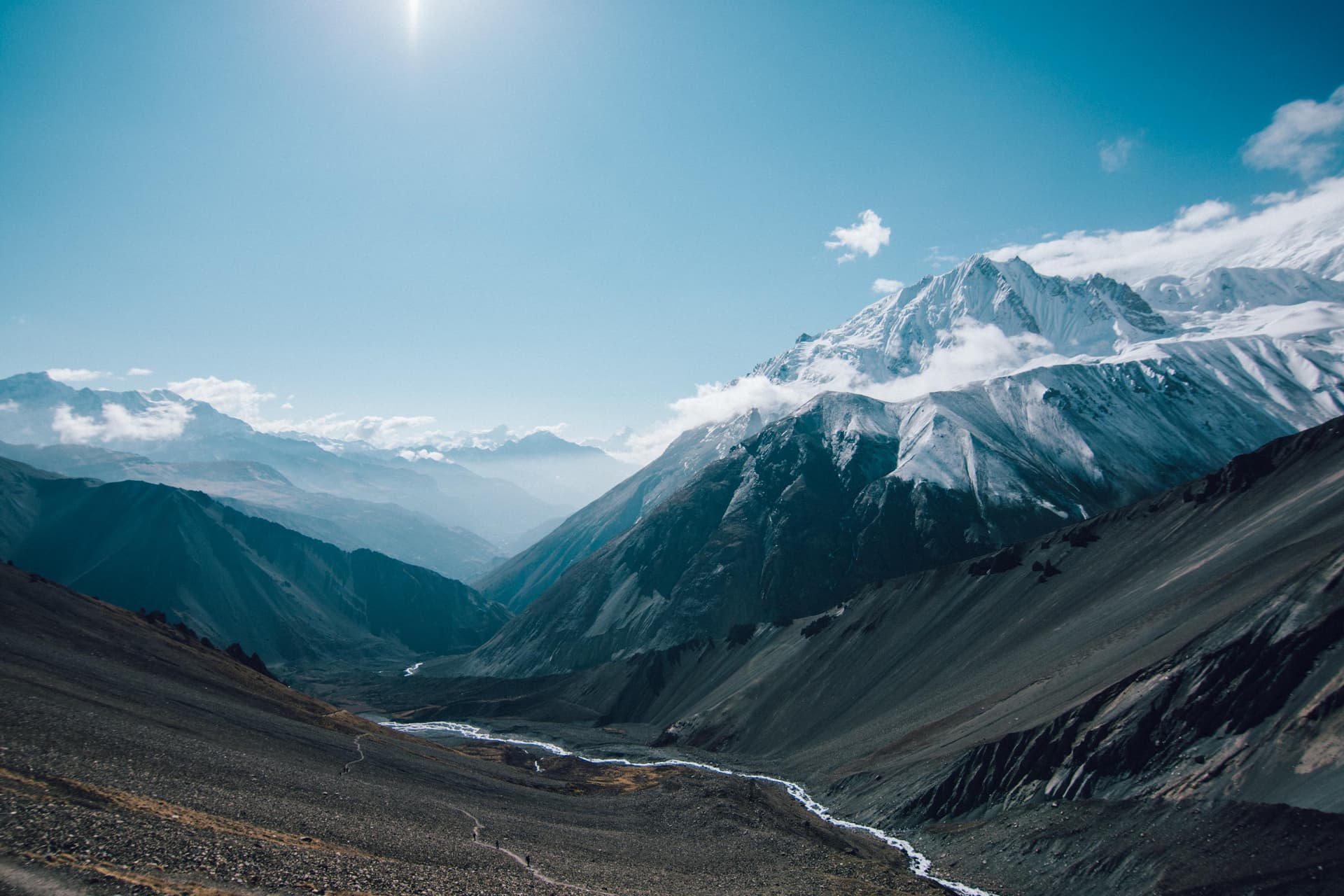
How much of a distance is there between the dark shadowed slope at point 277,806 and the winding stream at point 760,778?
376 centimetres

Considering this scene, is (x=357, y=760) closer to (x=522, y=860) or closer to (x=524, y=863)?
(x=522, y=860)

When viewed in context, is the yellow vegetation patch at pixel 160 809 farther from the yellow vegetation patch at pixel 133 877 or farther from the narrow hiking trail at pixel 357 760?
the narrow hiking trail at pixel 357 760

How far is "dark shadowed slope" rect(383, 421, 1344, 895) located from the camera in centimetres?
5788

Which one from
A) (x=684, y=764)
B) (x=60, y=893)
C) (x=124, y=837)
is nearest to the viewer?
(x=60, y=893)

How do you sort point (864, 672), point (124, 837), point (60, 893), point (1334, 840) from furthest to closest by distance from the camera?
point (864, 672) < point (1334, 840) < point (124, 837) < point (60, 893)

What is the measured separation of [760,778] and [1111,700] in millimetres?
59736

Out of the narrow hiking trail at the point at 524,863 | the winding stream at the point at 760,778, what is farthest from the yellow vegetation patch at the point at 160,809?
the winding stream at the point at 760,778

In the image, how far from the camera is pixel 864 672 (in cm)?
14100

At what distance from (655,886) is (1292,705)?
55.4m

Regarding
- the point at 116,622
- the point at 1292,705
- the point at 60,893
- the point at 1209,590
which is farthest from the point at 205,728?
the point at 1209,590

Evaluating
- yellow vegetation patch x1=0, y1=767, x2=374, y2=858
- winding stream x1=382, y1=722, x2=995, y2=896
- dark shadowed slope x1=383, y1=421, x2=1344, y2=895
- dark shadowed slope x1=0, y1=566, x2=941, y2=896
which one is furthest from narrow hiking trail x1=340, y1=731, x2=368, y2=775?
dark shadowed slope x1=383, y1=421, x2=1344, y2=895

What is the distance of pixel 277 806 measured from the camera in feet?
148

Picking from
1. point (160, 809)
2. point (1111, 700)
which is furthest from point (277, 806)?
point (1111, 700)

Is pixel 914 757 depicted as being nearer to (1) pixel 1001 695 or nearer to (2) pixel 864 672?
(1) pixel 1001 695
